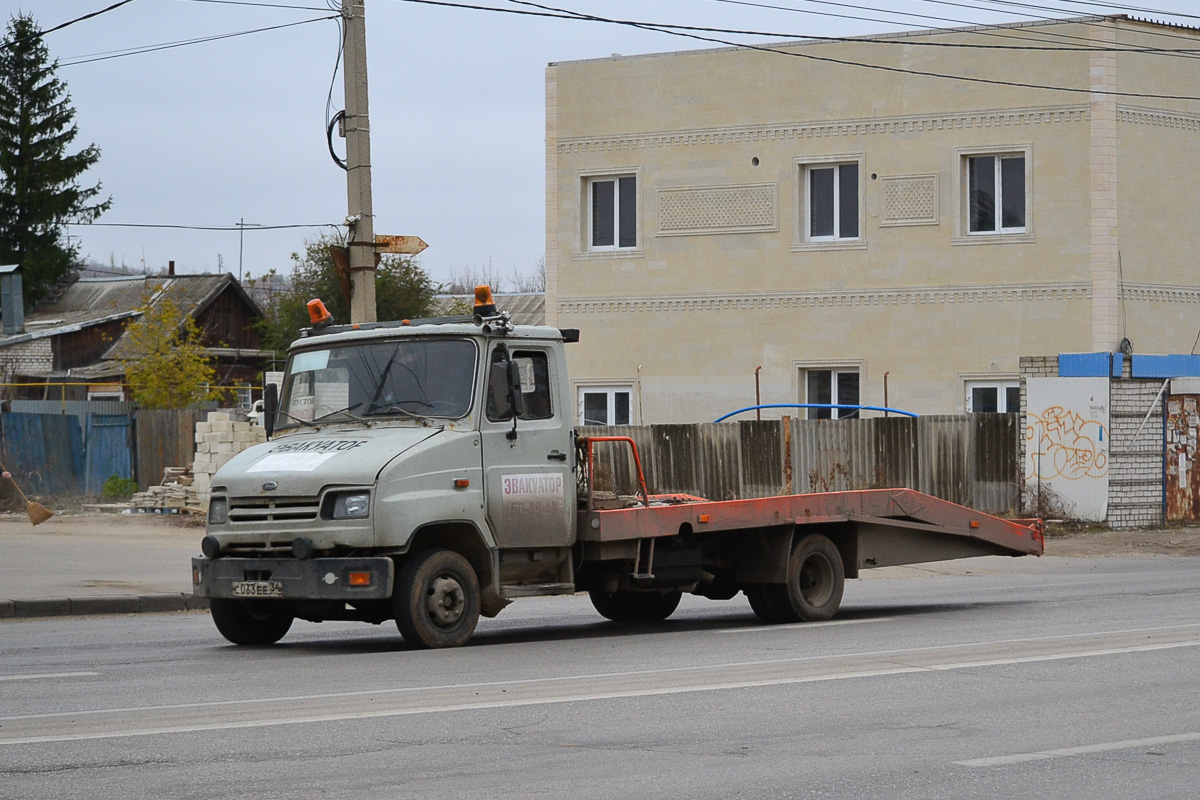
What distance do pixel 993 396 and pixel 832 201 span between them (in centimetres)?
467

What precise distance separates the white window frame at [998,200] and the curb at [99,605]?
16292mm

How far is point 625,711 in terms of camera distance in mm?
8492

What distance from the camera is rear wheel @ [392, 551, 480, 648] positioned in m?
11.1

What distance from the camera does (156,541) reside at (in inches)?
939

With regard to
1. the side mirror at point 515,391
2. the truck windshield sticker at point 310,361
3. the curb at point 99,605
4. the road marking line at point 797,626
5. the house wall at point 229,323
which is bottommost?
the curb at point 99,605

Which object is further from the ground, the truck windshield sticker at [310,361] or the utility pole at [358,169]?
the utility pole at [358,169]

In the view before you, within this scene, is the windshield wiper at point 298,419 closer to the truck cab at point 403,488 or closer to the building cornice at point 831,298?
the truck cab at point 403,488

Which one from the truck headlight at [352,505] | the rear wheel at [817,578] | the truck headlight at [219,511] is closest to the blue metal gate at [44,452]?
the truck headlight at [219,511]

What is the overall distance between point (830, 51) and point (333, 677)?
837 inches

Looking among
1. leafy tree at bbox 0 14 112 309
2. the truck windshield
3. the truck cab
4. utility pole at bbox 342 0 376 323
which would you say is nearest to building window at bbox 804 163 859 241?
utility pole at bbox 342 0 376 323

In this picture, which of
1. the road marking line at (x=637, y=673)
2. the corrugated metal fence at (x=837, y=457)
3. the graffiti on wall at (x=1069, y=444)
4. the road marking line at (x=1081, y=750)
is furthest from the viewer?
the corrugated metal fence at (x=837, y=457)

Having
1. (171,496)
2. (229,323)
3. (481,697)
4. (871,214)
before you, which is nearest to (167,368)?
(171,496)

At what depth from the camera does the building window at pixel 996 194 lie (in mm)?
27562

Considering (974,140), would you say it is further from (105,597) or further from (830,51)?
(105,597)
